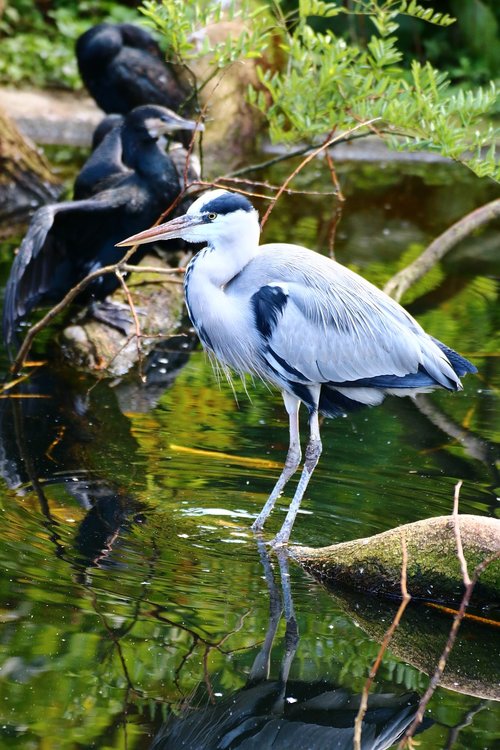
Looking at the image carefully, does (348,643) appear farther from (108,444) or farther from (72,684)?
(108,444)

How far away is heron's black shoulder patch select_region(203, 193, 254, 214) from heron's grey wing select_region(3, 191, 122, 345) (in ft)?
6.29

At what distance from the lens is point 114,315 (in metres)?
7.25

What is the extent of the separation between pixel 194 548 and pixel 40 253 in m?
2.86

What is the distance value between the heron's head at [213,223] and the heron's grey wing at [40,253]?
1.82 m

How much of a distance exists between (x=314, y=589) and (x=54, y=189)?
7.21 m

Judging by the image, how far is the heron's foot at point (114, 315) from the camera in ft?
23.4

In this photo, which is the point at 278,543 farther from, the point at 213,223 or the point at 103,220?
the point at 103,220

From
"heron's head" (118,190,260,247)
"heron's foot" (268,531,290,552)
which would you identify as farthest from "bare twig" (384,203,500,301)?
"heron's foot" (268,531,290,552)

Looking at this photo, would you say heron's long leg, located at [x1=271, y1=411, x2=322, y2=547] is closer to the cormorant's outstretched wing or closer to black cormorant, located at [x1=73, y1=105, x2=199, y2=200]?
black cormorant, located at [x1=73, y1=105, x2=199, y2=200]

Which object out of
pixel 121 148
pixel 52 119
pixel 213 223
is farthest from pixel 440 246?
pixel 52 119

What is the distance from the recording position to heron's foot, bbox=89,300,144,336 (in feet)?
23.4

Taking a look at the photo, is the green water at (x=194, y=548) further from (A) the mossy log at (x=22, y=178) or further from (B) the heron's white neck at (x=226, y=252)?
(A) the mossy log at (x=22, y=178)

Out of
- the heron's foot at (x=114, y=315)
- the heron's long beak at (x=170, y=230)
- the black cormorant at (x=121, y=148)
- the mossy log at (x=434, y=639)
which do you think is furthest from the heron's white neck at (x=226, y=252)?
the black cormorant at (x=121, y=148)

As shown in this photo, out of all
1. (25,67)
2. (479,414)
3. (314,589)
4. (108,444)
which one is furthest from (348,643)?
(25,67)
